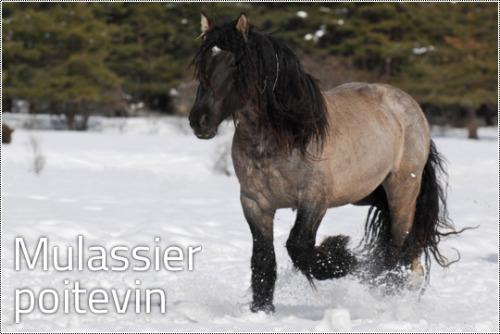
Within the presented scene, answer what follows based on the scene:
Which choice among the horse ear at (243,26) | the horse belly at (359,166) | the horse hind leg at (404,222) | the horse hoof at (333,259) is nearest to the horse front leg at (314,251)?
the horse hoof at (333,259)

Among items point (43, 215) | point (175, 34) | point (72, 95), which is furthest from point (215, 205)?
point (175, 34)

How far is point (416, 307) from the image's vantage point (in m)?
4.93

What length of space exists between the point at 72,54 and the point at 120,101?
343 centimetres

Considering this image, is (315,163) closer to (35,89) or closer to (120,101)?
(35,89)

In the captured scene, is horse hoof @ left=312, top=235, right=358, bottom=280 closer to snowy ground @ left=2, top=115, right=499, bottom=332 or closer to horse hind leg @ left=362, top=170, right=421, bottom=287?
snowy ground @ left=2, top=115, right=499, bottom=332

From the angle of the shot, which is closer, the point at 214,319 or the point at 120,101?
the point at 214,319

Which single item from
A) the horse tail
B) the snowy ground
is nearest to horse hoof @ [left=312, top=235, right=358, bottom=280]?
the snowy ground

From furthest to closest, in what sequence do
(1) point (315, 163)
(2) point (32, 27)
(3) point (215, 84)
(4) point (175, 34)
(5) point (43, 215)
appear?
(4) point (175, 34), (2) point (32, 27), (5) point (43, 215), (1) point (315, 163), (3) point (215, 84)

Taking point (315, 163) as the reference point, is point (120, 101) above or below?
below

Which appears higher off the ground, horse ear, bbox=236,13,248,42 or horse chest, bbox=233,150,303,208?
horse ear, bbox=236,13,248,42

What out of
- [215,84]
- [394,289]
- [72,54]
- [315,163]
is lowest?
[72,54]

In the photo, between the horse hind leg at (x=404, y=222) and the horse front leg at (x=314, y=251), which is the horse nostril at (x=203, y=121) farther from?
the horse hind leg at (x=404, y=222)

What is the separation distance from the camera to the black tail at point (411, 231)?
18.0ft

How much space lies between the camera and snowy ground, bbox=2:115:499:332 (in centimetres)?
440
